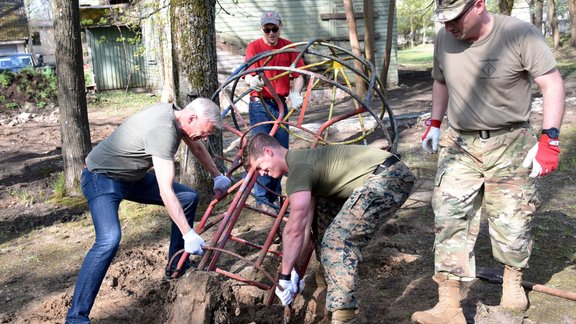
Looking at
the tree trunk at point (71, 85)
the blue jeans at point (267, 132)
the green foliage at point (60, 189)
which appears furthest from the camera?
the green foliage at point (60, 189)

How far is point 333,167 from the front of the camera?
11.1ft

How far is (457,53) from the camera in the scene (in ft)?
11.5

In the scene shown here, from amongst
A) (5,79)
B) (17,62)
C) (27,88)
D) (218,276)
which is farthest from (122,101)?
(218,276)

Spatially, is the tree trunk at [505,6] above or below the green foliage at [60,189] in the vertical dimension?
above

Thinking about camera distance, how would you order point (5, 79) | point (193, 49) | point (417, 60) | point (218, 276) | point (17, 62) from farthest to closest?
point (417, 60) → point (17, 62) → point (5, 79) → point (193, 49) → point (218, 276)

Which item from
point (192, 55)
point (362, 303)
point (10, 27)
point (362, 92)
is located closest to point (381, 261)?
point (362, 303)

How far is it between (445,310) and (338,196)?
92 cm

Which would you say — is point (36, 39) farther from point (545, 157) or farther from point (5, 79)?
point (545, 157)

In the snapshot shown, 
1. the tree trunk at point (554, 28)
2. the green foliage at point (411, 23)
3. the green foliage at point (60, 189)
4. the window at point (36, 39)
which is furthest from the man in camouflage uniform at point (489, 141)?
the green foliage at point (411, 23)

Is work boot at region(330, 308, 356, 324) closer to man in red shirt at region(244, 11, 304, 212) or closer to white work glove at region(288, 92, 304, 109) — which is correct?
man in red shirt at region(244, 11, 304, 212)

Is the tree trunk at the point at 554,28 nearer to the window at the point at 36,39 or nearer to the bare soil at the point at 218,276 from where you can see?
the bare soil at the point at 218,276

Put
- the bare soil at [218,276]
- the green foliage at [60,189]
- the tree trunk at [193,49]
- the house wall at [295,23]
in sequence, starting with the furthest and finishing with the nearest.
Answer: the house wall at [295,23]
the green foliage at [60,189]
the tree trunk at [193,49]
the bare soil at [218,276]

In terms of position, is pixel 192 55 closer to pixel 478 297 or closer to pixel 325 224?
pixel 325 224

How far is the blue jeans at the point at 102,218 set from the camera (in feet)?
11.6
